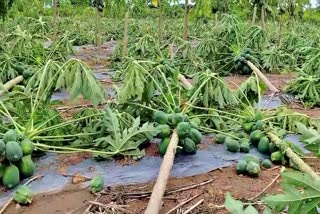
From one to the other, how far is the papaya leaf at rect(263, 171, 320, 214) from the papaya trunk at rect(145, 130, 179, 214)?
1.17 metres

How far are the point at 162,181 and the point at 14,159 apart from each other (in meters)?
1.03

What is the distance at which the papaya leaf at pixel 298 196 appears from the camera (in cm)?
149

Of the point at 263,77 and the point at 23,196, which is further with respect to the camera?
the point at 263,77

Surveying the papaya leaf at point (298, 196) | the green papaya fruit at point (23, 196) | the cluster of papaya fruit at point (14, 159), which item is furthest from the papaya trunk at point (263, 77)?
the papaya leaf at point (298, 196)

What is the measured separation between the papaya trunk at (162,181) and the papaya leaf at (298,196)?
117cm

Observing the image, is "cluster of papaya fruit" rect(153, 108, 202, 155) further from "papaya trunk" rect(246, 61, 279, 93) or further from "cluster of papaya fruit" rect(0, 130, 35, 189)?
"papaya trunk" rect(246, 61, 279, 93)

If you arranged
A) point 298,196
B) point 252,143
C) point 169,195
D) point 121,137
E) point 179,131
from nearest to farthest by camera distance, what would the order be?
point 298,196
point 169,195
point 179,131
point 121,137
point 252,143

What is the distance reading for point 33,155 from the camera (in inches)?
148

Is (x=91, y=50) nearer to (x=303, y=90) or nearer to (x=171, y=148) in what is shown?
(x=303, y=90)

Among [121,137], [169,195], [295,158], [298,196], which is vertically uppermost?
[298,196]

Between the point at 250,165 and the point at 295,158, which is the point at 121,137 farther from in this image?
the point at 295,158

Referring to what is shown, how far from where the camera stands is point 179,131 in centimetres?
367

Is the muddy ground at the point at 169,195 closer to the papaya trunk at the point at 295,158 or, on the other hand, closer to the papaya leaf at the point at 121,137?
the papaya trunk at the point at 295,158

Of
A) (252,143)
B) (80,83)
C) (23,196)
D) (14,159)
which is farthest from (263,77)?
(23,196)
